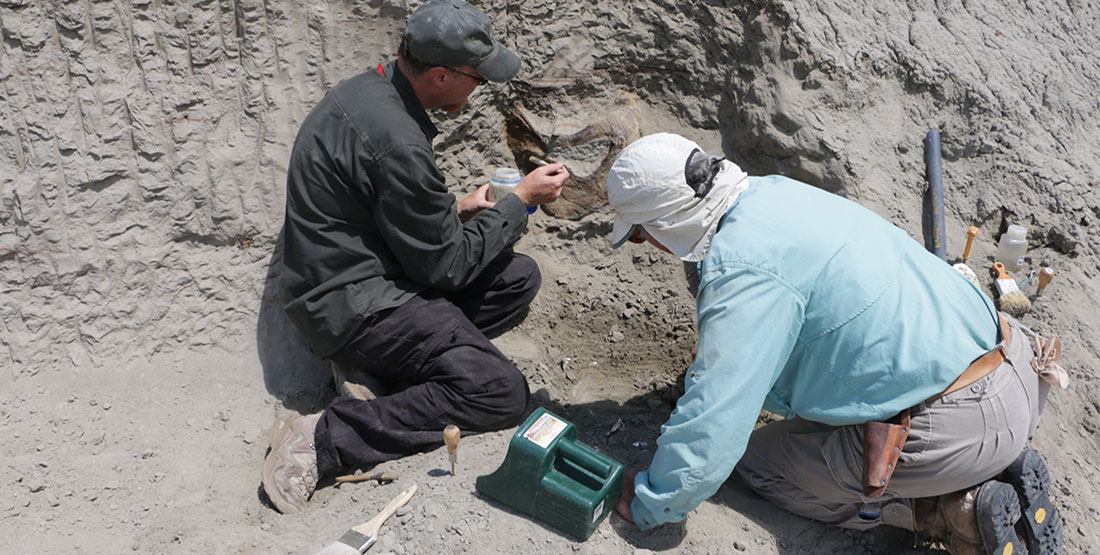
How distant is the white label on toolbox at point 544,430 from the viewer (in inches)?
97.8

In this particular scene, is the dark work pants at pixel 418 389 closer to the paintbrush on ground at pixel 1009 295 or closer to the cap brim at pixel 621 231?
the cap brim at pixel 621 231

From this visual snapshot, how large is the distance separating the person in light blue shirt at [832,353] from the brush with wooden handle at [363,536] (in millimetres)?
743

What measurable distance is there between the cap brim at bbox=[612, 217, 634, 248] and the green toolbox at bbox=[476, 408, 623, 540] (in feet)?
2.01

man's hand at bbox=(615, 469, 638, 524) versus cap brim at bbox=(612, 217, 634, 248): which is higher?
cap brim at bbox=(612, 217, 634, 248)

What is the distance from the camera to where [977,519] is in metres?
2.41

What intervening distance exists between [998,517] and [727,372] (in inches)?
38.9

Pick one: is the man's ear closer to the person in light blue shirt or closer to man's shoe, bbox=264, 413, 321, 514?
the person in light blue shirt

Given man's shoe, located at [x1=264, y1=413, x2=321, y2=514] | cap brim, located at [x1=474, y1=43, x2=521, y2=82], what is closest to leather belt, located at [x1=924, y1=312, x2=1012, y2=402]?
cap brim, located at [x1=474, y1=43, x2=521, y2=82]

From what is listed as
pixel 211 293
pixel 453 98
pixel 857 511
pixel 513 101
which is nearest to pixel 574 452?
pixel 857 511

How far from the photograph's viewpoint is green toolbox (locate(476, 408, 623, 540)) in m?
2.43

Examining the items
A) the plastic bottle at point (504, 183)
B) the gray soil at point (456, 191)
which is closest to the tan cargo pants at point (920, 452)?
the gray soil at point (456, 191)

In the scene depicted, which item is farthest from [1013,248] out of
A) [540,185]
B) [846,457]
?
[540,185]

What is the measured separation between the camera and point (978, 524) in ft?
7.89

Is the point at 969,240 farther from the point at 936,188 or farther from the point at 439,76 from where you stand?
the point at 439,76
